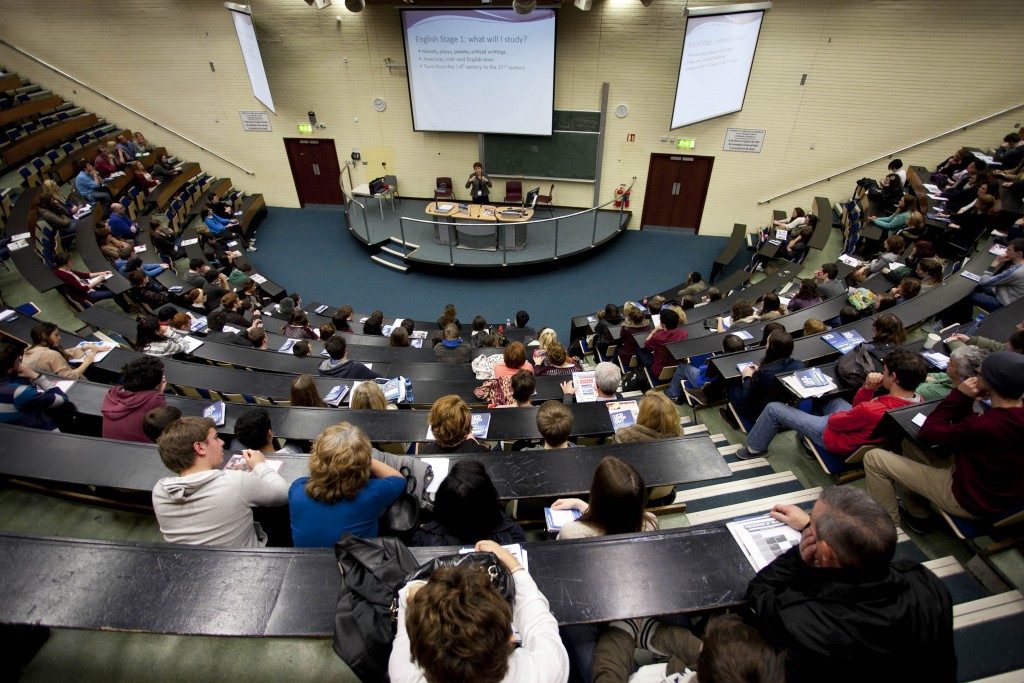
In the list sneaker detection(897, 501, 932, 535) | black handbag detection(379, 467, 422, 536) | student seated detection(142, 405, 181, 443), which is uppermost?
student seated detection(142, 405, 181, 443)

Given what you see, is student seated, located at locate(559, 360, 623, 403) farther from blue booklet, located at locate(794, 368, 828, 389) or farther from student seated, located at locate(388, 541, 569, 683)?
student seated, located at locate(388, 541, 569, 683)

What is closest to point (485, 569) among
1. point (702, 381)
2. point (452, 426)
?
point (452, 426)

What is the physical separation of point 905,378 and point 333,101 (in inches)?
498

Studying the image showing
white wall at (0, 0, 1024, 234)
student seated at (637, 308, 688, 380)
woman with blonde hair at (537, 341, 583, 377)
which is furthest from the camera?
white wall at (0, 0, 1024, 234)

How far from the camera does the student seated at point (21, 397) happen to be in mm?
3377

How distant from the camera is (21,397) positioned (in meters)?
→ 3.34

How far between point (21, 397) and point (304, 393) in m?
1.89

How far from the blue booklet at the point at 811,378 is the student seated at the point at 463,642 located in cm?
309

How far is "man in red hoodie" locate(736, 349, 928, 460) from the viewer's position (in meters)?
3.01

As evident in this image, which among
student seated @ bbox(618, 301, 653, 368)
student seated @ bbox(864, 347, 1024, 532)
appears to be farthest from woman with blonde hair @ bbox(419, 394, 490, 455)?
student seated @ bbox(618, 301, 653, 368)

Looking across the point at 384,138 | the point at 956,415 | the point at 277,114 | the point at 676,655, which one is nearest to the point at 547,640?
the point at 676,655

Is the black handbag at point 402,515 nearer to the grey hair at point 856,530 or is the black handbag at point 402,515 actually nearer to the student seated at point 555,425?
the student seated at point 555,425

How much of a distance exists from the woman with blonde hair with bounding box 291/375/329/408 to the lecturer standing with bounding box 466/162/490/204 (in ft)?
28.6

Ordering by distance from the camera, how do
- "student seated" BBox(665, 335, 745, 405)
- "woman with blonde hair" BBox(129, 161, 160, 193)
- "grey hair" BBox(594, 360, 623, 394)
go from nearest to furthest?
1. "grey hair" BBox(594, 360, 623, 394)
2. "student seated" BBox(665, 335, 745, 405)
3. "woman with blonde hair" BBox(129, 161, 160, 193)
